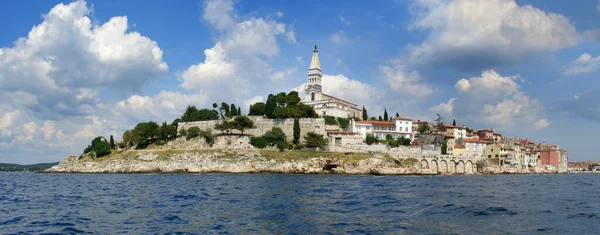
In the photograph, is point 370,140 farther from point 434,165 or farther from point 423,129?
point 423,129

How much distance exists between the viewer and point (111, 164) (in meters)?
82.2

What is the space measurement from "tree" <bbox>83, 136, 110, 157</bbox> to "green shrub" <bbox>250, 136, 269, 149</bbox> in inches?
1203

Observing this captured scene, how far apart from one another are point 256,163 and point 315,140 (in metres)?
11.8

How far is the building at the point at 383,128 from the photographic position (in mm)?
84625

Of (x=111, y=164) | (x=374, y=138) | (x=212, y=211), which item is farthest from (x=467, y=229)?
(x=111, y=164)

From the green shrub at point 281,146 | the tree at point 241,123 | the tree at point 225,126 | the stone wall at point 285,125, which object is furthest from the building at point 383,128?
the tree at point 225,126

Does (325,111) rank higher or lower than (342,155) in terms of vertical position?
higher

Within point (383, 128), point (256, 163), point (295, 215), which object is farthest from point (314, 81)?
point (295, 215)

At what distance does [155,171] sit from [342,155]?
108 feet

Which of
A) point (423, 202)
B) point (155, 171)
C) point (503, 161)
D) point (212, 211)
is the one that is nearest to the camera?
point (212, 211)

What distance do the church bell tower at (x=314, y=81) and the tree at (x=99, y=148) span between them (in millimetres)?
44599

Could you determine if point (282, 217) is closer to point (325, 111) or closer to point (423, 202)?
point (423, 202)

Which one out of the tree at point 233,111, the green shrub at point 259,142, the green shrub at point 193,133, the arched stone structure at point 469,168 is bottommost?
the arched stone structure at point 469,168

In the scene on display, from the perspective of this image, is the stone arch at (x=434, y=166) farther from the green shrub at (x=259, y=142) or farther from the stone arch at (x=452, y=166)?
the green shrub at (x=259, y=142)
